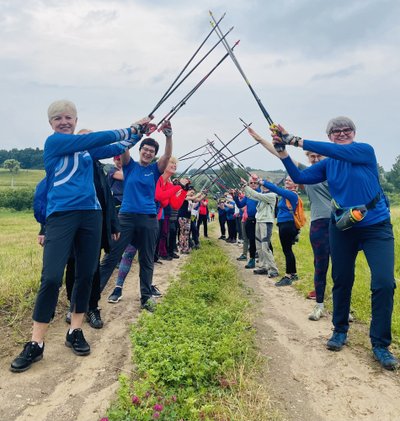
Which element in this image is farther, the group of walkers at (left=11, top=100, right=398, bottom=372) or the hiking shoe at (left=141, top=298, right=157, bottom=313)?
the hiking shoe at (left=141, top=298, right=157, bottom=313)

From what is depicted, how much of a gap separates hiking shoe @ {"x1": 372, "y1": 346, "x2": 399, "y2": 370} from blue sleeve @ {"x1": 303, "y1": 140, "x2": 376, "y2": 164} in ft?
6.46

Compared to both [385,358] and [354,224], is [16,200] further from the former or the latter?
[385,358]

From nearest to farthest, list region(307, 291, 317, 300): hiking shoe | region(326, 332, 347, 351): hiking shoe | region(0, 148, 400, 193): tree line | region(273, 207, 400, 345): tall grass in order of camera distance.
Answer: region(326, 332, 347, 351): hiking shoe
region(273, 207, 400, 345): tall grass
region(307, 291, 317, 300): hiking shoe
region(0, 148, 400, 193): tree line

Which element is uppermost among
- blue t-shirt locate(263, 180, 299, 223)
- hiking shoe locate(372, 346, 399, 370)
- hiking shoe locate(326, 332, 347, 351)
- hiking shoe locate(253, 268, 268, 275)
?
blue t-shirt locate(263, 180, 299, 223)

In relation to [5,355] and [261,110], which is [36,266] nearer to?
[5,355]

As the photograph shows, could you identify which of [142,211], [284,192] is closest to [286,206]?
[284,192]

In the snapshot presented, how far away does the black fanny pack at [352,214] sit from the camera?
418 centimetres

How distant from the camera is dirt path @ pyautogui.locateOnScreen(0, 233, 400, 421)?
3133 mm

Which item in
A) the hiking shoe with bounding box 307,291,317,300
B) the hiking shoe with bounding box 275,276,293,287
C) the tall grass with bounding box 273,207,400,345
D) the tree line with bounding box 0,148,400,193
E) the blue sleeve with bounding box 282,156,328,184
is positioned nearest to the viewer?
the blue sleeve with bounding box 282,156,328,184

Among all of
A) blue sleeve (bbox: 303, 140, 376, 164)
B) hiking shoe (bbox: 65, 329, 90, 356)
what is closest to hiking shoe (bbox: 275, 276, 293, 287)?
blue sleeve (bbox: 303, 140, 376, 164)

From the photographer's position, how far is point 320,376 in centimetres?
385

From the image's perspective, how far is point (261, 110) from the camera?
205 inches

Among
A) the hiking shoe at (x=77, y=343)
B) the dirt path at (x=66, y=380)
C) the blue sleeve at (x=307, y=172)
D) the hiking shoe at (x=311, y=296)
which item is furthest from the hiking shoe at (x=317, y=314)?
the hiking shoe at (x=77, y=343)

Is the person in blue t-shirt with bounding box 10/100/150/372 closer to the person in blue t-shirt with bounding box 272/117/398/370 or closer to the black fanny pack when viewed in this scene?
the person in blue t-shirt with bounding box 272/117/398/370
